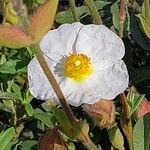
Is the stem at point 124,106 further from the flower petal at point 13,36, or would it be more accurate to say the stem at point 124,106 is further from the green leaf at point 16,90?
the flower petal at point 13,36

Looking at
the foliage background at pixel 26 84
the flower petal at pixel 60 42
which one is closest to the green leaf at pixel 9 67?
the foliage background at pixel 26 84

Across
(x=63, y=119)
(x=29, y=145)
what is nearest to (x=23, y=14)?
(x=63, y=119)

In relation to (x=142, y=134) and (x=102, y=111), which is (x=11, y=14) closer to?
(x=102, y=111)

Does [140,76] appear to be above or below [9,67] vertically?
below

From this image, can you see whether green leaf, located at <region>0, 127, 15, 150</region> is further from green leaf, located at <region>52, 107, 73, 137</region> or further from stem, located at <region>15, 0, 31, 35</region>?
stem, located at <region>15, 0, 31, 35</region>

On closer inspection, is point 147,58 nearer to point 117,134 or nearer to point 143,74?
point 143,74
